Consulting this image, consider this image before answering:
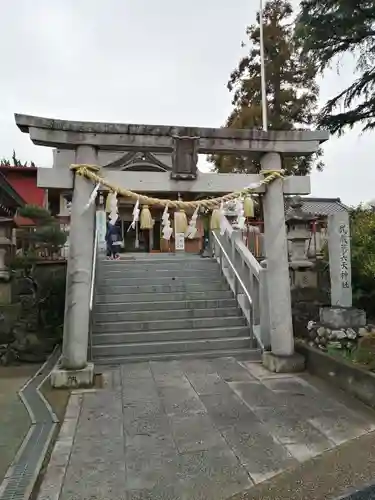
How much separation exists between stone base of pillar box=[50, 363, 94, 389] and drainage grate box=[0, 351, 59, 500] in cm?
29

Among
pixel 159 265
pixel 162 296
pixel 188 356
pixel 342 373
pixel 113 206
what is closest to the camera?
pixel 342 373

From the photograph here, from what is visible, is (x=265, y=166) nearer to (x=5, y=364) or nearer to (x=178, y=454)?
(x=178, y=454)

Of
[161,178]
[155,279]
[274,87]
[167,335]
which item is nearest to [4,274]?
[155,279]

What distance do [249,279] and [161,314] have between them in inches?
77.1

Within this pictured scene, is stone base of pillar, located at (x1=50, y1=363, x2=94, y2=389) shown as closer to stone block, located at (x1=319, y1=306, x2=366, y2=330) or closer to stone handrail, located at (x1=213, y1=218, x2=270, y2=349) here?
stone handrail, located at (x1=213, y1=218, x2=270, y2=349)

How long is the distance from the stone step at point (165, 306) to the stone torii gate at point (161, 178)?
256cm

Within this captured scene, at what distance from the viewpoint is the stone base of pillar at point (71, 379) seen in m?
5.76

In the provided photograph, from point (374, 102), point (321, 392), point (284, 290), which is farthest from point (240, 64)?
point (321, 392)

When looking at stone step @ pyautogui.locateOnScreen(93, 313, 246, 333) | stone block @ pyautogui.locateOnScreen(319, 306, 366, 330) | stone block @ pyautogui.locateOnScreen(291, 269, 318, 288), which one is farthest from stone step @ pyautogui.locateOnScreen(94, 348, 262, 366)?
stone block @ pyautogui.locateOnScreen(291, 269, 318, 288)

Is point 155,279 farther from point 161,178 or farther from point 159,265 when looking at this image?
point 161,178

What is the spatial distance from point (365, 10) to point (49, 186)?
10.2 m

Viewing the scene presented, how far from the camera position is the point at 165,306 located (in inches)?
350

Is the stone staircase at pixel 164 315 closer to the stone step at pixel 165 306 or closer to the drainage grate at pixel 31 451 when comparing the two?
the stone step at pixel 165 306

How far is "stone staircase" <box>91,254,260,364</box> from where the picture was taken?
750 cm
